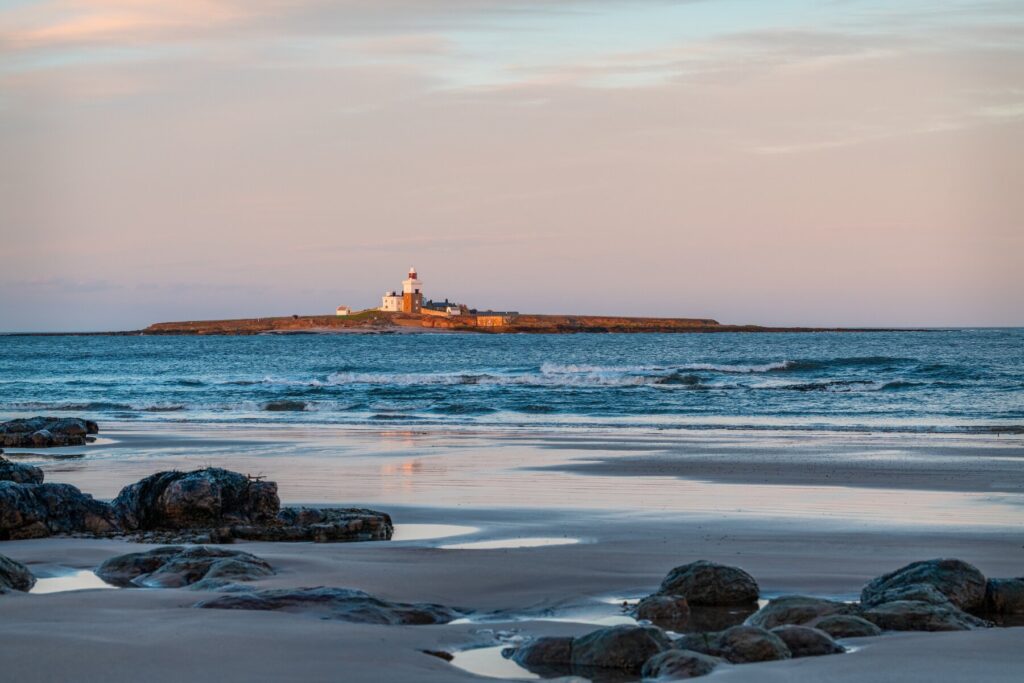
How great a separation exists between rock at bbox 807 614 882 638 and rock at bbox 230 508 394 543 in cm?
426

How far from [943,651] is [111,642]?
3.84m

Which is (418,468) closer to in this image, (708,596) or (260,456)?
(260,456)

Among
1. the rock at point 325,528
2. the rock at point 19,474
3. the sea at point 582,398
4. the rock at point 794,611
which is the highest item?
the rock at point 19,474

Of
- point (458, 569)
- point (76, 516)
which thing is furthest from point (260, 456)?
point (458, 569)

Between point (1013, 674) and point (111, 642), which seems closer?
point (1013, 674)

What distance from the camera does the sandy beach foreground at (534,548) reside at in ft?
16.8

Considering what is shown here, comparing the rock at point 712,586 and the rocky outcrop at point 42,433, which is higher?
the rock at point 712,586

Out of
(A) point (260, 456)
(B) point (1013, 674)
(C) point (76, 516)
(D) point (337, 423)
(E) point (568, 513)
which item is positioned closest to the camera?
(B) point (1013, 674)

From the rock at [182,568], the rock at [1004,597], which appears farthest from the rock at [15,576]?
the rock at [1004,597]

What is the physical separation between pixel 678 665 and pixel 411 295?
169m

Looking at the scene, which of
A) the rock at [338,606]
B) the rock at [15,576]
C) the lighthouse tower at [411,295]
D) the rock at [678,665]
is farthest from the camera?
the lighthouse tower at [411,295]

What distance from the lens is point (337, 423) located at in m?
25.3

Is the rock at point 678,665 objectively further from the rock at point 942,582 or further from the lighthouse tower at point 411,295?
the lighthouse tower at point 411,295

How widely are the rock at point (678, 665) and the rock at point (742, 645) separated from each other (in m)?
0.11
